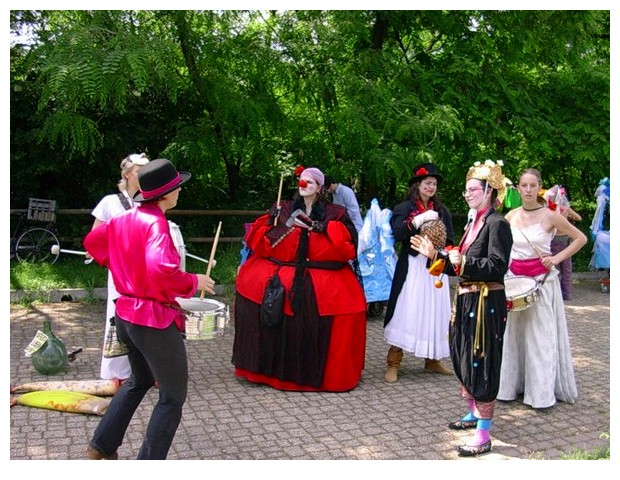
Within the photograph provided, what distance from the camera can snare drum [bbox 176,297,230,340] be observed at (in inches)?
162

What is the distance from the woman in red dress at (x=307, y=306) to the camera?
545 cm

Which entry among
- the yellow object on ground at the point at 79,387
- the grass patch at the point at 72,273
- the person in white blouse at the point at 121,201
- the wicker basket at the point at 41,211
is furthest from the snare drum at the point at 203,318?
the wicker basket at the point at 41,211

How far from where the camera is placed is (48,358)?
5711mm

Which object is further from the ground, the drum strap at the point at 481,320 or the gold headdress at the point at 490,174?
the gold headdress at the point at 490,174

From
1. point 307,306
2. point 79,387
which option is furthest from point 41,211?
point 307,306

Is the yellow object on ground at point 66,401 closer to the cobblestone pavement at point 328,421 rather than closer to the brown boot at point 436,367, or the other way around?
the cobblestone pavement at point 328,421

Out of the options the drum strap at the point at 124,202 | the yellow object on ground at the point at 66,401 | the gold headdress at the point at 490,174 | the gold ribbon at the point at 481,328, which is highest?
the gold headdress at the point at 490,174

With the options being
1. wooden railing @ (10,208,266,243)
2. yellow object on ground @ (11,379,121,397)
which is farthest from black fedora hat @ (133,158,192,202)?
wooden railing @ (10,208,266,243)

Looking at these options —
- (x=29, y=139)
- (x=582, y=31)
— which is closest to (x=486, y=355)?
(x=582, y=31)

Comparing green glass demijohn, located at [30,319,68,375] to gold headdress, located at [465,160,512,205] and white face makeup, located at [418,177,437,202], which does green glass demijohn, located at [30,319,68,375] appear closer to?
white face makeup, located at [418,177,437,202]

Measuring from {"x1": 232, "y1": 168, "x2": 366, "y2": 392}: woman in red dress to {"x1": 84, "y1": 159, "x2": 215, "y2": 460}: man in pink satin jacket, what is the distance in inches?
71.4

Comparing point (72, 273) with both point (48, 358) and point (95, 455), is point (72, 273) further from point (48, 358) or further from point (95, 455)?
point (95, 455)

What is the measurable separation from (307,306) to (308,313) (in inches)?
2.2

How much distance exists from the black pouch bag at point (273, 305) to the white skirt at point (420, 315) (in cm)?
104
